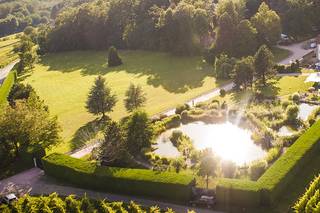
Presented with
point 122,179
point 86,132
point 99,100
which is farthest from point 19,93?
point 122,179

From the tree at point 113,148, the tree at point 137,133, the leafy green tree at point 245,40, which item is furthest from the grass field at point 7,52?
the tree at point 113,148

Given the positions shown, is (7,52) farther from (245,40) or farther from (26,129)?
(26,129)

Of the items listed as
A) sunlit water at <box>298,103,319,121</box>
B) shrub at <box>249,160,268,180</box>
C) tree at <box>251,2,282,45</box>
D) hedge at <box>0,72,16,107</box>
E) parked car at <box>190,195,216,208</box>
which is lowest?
parked car at <box>190,195,216,208</box>

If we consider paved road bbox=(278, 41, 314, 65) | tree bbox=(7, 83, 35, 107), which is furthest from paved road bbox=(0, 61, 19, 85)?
paved road bbox=(278, 41, 314, 65)

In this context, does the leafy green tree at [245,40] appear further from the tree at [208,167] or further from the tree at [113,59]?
the tree at [208,167]

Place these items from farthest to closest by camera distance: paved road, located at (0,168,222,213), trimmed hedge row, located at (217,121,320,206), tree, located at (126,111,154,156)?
tree, located at (126,111,154,156), paved road, located at (0,168,222,213), trimmed hedge row, located at (217,121,320,206)

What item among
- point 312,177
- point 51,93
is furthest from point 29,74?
point 312,177

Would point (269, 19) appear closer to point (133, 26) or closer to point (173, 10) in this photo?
point (173, 10)

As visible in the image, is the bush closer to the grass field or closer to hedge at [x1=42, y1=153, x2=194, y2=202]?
hedge at [x1=42, y1=153, x2=194, y2=202]
